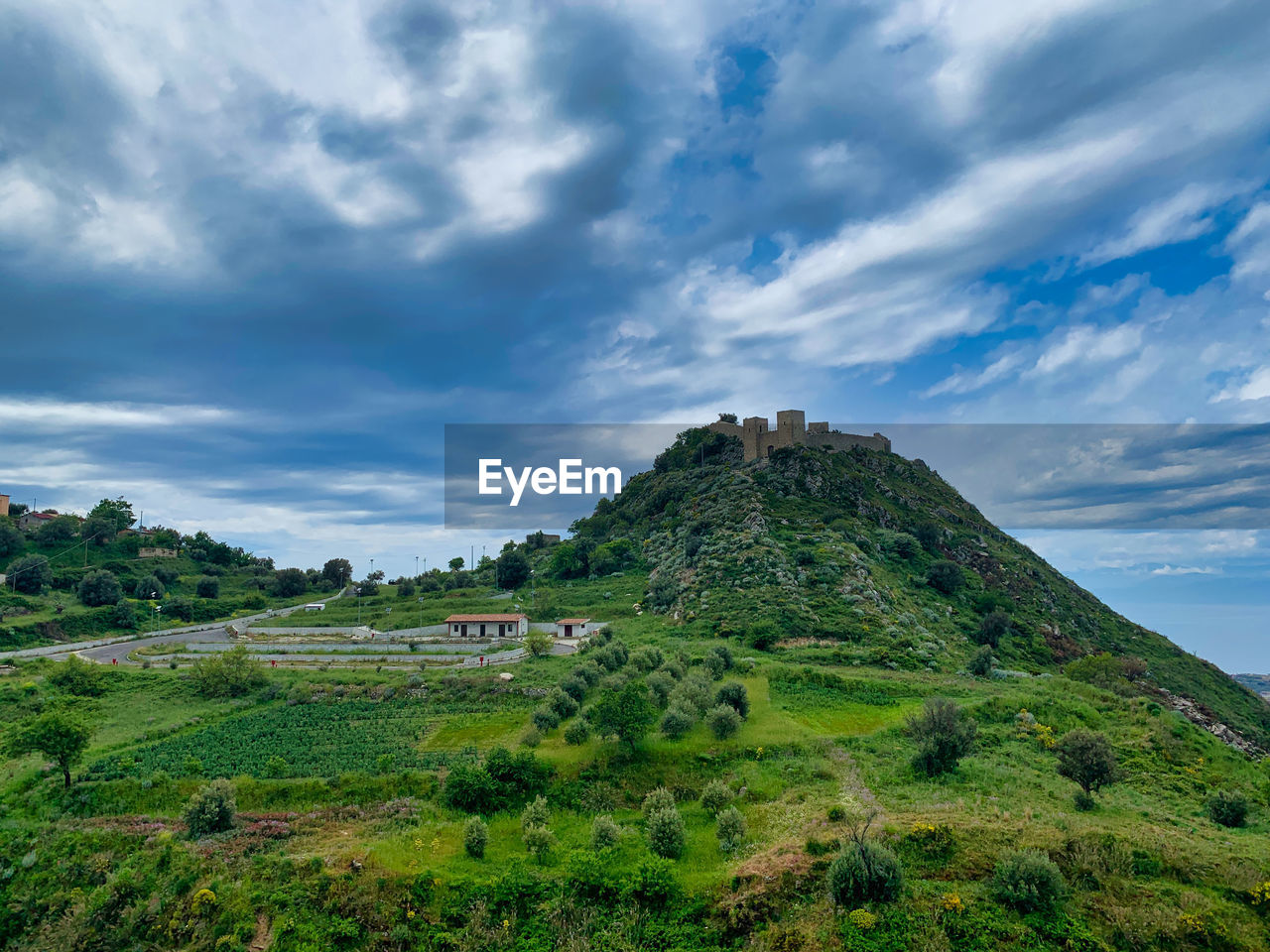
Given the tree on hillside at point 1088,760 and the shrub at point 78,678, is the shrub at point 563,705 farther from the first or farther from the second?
the shrub at point 78,678

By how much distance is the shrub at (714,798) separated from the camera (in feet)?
83.1

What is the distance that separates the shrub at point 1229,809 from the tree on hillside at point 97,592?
101 meters

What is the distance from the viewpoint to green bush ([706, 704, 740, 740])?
31.2 m

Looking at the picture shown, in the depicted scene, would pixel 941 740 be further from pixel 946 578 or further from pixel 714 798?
pixel 946 578

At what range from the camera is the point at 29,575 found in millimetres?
81312

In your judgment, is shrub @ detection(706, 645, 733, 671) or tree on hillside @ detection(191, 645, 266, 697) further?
tree on hillside @ detection(191, 645, 266, 697)

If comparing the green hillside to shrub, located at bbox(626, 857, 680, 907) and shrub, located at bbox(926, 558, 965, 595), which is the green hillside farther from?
shrub, located at bbox(926, 558, 965, 595)

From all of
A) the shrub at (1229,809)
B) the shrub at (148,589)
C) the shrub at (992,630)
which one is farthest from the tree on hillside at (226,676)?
the shrub at (992,630)

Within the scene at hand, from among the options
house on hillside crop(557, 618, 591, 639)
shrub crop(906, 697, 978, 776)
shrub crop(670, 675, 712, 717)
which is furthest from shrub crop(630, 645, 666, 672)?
house on hillside crop(557, 618, 591, 639)

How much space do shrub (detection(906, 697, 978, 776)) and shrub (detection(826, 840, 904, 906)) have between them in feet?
32.6

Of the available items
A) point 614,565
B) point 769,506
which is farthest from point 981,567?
point 614,565

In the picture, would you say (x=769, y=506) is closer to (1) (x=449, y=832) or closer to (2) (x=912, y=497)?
(2) (x=912, y=497)

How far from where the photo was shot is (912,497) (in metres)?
97.3

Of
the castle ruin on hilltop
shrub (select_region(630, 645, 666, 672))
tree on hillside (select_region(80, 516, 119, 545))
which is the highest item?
the castle ruin on hilltop
